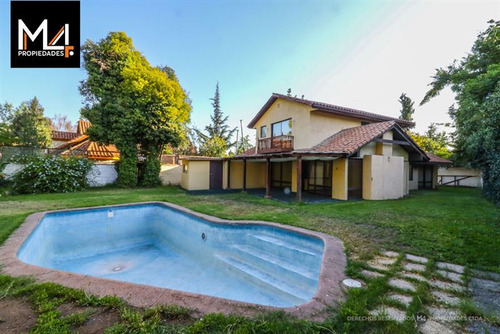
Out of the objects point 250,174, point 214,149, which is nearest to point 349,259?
point 250,174

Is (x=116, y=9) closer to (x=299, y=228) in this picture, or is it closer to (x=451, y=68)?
(x=299, y=228)

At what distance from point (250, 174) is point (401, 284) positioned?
15055 millimetres

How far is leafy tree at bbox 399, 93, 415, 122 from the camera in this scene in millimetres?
31578

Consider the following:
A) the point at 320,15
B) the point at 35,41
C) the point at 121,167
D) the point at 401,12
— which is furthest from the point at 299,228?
the point at 121,167

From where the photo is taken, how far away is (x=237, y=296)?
4754 millimetres

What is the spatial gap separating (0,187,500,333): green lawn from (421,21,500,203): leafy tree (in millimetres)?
2553

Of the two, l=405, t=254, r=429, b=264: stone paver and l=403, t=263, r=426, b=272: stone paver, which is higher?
l=403, t=263, r=426, b=272: stone paver

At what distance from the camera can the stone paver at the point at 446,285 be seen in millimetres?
3203

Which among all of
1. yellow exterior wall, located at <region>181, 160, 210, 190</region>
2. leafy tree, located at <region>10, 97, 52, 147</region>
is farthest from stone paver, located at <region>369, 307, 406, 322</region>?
leafy tree, located at <region>10, 97, 52, 147</region>

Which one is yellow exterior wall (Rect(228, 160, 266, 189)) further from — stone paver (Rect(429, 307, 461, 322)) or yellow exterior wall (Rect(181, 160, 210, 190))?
stone paver (Rect(429, 307, 461, 322))

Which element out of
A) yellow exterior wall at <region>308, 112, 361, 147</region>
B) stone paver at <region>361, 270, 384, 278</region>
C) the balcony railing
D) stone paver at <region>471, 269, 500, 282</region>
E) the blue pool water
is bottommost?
the blue pool water

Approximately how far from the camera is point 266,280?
5.02m

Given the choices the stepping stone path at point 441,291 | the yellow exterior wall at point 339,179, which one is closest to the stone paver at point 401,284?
the stepping stone path at point 441,291

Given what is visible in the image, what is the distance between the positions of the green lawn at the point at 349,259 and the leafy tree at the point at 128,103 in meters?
6.64
